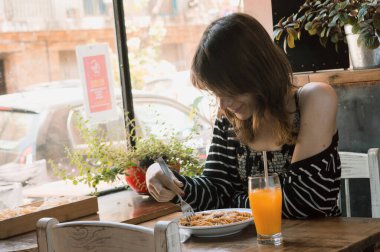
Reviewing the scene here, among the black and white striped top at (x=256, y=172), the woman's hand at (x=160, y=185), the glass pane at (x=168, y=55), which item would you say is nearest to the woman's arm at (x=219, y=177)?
the black and white striped top at (x=256, y=172)

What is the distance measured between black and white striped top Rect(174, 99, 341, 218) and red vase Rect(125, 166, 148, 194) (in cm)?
56

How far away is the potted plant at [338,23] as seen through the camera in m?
2.39

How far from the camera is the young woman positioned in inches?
76.6

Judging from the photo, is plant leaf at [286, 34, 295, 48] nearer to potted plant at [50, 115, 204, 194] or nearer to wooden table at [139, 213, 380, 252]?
A: potted plant at [50, 115, 204, 194]

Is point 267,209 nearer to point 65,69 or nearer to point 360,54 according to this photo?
point 360,54

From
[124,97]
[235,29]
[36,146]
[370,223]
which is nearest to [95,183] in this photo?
[36,146]

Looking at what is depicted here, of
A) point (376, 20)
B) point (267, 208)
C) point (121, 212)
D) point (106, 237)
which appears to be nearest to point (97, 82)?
point (121, 212)

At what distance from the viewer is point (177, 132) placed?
325 cm

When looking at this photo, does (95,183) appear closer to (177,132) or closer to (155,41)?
(177,132)

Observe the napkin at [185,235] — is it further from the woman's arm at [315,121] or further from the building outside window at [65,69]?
the building outside window at [65,69]

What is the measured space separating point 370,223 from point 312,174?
0.80 feet

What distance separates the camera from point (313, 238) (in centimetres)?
167

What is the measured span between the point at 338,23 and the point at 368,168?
62cm

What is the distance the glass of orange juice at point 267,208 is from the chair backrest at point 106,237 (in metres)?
0.42
